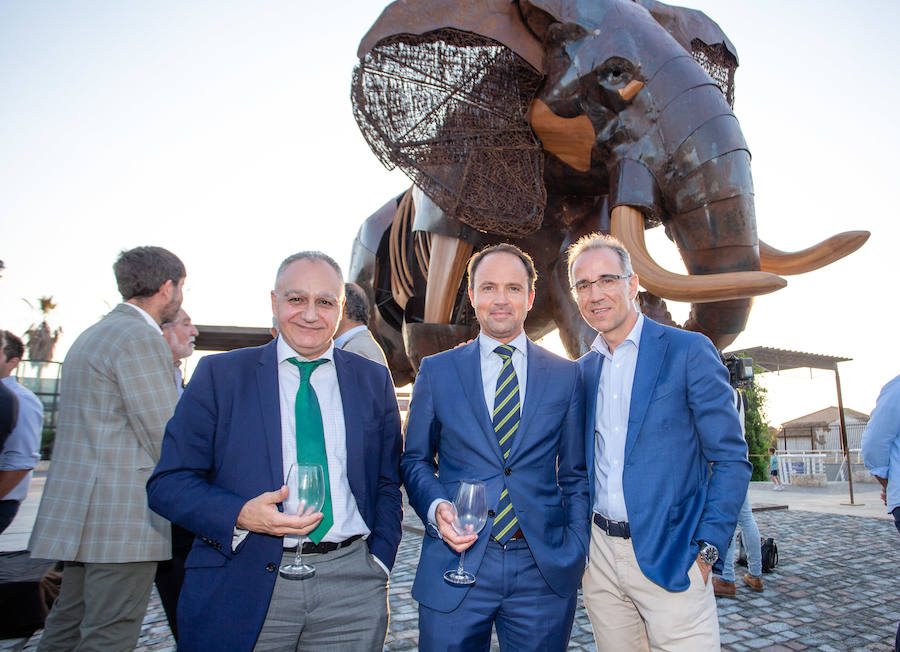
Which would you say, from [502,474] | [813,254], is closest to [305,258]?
[502,474]

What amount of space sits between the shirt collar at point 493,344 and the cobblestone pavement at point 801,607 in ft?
7.38

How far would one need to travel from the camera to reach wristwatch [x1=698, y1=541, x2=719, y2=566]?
206cm

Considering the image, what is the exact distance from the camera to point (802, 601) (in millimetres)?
4664

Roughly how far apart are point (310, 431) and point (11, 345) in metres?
3.60

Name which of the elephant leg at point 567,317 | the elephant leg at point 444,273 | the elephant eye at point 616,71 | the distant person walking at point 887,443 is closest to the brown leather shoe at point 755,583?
the distant person walking at point 887,443

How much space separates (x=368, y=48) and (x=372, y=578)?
3.85 m

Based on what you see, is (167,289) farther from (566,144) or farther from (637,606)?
(566,144)

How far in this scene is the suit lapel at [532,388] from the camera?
7.32 ft

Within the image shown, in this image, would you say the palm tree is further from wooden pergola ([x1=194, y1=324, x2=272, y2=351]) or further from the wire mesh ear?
the wire mesh ear

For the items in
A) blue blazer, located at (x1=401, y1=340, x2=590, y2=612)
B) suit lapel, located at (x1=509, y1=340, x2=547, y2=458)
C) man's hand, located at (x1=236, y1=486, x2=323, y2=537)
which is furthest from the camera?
suit lapel, located at (x1=509, y1=340, x2=547, y2=458)

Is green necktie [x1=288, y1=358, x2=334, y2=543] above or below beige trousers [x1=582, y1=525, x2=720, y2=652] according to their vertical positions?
above

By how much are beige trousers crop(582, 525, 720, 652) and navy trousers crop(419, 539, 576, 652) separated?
0.23 metres

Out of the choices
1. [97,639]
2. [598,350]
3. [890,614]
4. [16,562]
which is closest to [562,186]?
[598,350]

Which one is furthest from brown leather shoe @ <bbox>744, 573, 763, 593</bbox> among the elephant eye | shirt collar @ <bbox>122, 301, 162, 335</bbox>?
shirt collar @ <bbox>122, 301, 162, 335</bbox>
